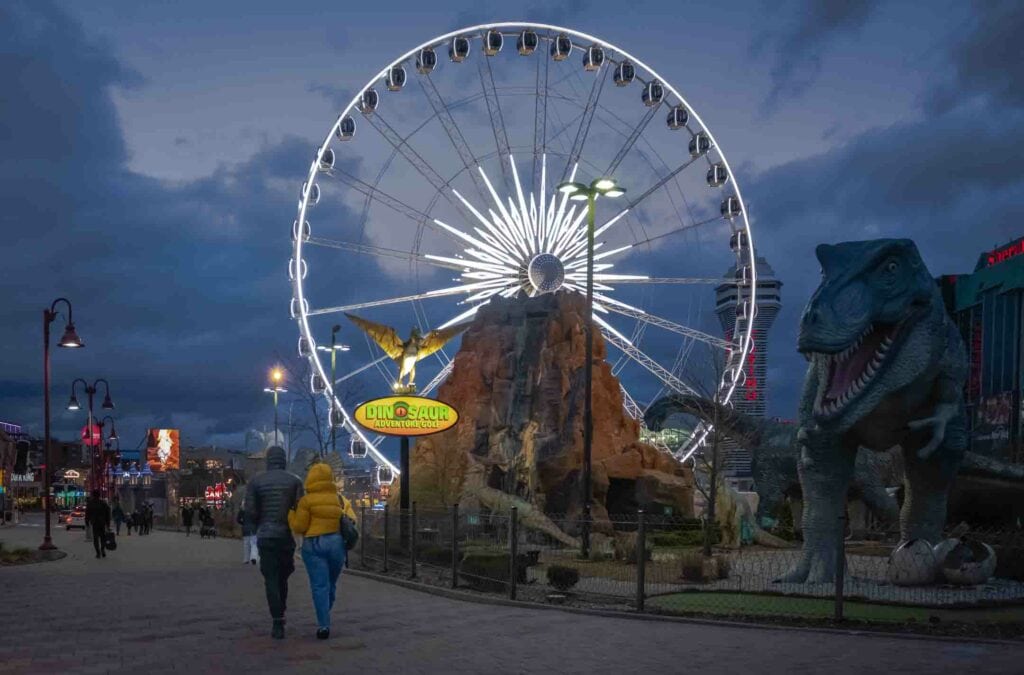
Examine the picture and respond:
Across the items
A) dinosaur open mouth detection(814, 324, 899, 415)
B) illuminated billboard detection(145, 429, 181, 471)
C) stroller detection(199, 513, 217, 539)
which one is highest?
dinosaur open mouth detection(814, 324, 899, 415)

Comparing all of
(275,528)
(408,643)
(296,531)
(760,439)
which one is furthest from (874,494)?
(275,528)

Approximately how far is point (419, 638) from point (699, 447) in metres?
31.0

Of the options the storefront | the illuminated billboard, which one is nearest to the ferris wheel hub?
the illuminated billboard

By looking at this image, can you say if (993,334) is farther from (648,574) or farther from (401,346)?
(648,574)

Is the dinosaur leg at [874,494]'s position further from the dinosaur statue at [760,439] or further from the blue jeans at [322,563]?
the blue jeans at [322,563]

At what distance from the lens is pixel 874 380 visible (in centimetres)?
1290

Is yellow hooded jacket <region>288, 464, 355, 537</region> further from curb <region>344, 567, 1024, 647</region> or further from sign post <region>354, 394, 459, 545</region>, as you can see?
sign post <region>354, 394, 459, 545</region>

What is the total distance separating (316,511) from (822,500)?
22.3ft

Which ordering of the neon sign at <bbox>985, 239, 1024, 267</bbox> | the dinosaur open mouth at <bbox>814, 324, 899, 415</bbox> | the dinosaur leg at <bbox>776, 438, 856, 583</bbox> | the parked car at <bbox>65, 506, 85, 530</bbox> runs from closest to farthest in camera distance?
the dinosaur open mouth at <bbox>814, 324, 899, 415</bbox>
the dinosaur leg at <bbox>776, 438, 856, 583</bbox>
the parked car at <bbox>65, 506, 85, 530</bbox>
the neon sign at <bbox>985, 239, 1024, 267</bbox>

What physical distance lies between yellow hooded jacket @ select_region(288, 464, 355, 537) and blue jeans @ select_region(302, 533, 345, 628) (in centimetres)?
7

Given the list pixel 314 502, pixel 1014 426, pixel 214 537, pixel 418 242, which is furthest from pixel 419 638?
pixel 1014 426

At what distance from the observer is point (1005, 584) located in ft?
44.7

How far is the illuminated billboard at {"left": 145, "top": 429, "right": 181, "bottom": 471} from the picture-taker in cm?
6175

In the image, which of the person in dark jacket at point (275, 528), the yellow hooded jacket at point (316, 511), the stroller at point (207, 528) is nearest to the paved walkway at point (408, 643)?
the person in dark jacket at point (275, 528)
